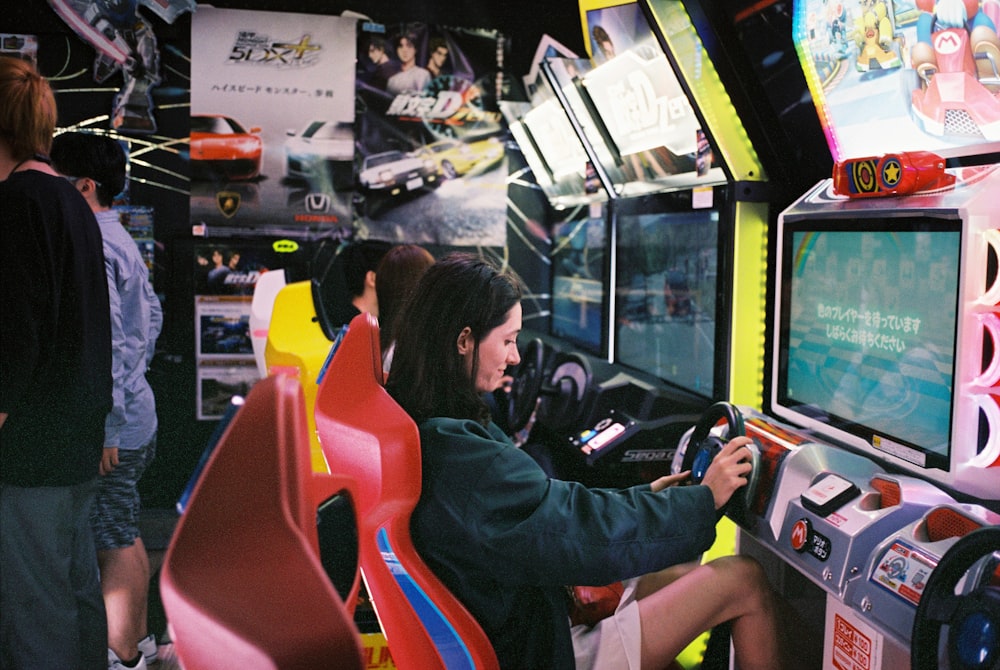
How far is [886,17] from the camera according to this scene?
1.63 meters

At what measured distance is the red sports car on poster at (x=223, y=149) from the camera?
167 inches

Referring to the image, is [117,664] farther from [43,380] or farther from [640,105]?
[640,105]

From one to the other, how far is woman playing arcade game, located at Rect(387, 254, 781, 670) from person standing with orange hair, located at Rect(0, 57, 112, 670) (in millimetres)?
754

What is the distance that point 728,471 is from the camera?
1727 mm

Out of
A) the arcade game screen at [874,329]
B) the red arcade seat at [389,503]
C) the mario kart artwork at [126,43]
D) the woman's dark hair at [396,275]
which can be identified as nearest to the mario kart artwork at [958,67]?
the arcade game screen at [874,329]

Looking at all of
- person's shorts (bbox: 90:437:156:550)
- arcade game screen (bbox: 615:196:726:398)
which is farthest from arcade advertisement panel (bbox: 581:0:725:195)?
person's shorts (bbox: 90:437:156:550)

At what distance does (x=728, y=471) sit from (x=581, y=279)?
7.80 feet

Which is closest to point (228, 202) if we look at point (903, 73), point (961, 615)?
point (903, 73)

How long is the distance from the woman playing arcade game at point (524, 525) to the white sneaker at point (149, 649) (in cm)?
178

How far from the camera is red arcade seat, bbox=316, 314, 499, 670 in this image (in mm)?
1422

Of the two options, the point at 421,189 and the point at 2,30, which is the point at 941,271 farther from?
the point at 2,30

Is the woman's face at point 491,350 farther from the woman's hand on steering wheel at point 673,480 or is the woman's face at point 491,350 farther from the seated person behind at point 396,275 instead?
the seated person behind at point 396,275

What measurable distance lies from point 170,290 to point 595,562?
3.36 metres

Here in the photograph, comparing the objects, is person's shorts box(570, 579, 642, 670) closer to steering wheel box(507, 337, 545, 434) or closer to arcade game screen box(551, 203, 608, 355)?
steering wheel box(507, 337, 545, 434)
